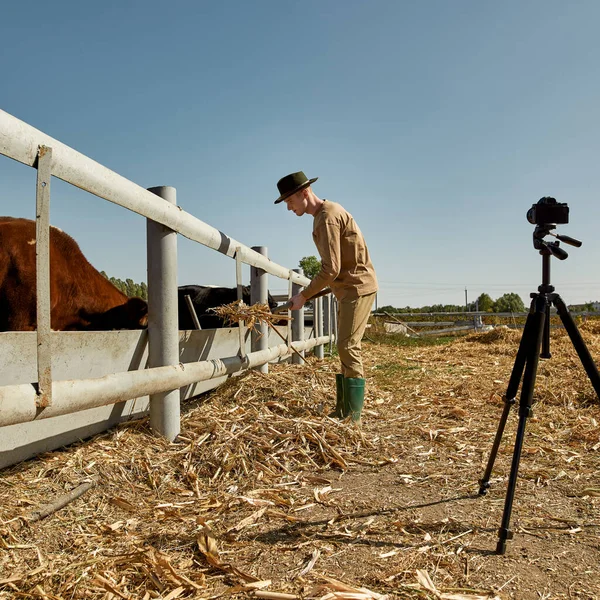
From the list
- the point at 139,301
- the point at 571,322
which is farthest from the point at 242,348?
the point at 571,322

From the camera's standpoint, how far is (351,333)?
446 cm

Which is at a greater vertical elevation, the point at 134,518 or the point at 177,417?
the point at 177,417

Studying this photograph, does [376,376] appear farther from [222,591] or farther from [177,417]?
[222,591]

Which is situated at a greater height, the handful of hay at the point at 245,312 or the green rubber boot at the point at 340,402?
the handful of hay at the point at 245,312

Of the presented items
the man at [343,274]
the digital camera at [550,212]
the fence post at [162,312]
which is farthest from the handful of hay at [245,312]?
the digital camera at [550,212]

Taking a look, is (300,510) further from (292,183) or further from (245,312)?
(292,183)

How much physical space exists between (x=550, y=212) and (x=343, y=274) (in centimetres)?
216

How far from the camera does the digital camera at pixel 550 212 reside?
8.45ft

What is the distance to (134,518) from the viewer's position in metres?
2.49

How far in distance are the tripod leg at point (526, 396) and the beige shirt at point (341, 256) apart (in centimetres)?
194

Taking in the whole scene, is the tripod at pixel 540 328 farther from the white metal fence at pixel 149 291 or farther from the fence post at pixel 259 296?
the fence post at pixel 259 296

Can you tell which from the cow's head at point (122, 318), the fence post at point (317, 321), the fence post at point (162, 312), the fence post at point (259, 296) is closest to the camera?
the fence post at point (162, 312)

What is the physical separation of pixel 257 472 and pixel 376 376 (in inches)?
162

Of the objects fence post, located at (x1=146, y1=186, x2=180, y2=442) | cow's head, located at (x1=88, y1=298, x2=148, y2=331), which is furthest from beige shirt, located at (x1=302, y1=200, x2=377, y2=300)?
cow's head, located at (x1=88, y1=298, x2=148, y2=331)
